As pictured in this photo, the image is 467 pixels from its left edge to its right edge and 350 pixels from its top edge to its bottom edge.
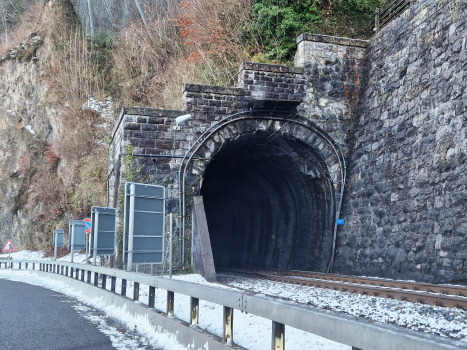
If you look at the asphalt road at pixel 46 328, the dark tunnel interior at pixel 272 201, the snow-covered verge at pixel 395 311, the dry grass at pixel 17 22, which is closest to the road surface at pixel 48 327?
the asphalt road at pixel 46 328

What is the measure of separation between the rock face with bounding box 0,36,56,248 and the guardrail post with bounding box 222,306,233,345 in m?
27.5

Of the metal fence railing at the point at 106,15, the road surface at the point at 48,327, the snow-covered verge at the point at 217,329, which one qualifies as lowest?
the road surface at the point at 48,327

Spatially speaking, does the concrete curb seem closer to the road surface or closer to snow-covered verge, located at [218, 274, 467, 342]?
the road surface

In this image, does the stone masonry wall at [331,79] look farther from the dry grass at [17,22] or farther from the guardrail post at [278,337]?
the dry grass at [17,22]

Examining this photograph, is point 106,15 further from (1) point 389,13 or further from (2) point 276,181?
(1) point 389,13

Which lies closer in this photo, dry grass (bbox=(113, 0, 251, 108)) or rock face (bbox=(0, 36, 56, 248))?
dry grass (bbox=(113, 0, 251, 108))

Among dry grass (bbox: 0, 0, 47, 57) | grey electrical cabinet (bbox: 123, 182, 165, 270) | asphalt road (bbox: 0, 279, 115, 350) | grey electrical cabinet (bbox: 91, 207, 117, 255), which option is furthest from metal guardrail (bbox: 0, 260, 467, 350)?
dry grass (bbox: 0, 0, 47, 57)

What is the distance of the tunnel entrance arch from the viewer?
586 inches

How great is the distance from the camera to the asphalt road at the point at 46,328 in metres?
5.18

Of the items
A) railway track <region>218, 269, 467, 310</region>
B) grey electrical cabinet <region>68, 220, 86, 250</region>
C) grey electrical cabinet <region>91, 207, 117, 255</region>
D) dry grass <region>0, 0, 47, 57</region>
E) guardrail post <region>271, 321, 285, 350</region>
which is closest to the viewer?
guardrail post <region>271, 321, 285, 350</region>

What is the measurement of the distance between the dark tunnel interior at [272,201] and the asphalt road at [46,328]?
8202mm

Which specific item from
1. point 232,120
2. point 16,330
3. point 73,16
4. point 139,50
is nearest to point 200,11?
point 139,50

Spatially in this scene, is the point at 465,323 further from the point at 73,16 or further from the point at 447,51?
the point at 73,16

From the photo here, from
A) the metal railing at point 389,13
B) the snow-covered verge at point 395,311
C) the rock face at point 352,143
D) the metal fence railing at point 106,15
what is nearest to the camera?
the snow-covered verge at point 395,311
